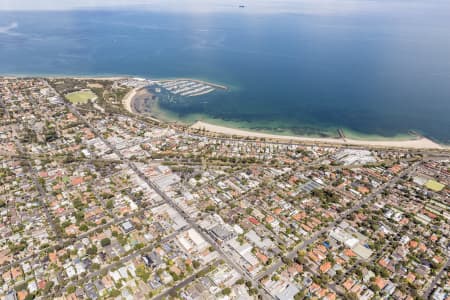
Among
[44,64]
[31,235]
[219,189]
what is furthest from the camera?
[44,64]

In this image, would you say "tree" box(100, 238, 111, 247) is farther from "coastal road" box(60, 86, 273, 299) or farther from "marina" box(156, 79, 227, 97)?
"marina" box(156, 79, 227, 97)

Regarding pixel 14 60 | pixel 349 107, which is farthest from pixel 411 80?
pixel 14 60

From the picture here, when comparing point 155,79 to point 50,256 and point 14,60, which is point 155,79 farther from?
point 50,256

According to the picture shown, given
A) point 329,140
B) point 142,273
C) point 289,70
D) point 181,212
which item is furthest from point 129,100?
point 289,70

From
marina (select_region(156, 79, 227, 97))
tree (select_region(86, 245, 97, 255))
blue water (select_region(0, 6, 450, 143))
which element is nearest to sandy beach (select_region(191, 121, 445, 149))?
blue water (select_region(0, 6, 450, 143))

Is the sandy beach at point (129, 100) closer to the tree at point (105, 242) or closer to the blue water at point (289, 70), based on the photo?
the blue water at point (289, 70)

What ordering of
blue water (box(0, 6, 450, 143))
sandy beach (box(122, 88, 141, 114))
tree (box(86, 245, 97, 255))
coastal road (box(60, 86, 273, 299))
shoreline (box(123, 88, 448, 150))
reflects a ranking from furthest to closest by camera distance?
1. sandy beach (box(122, 88, 141, 114))
2. blue water (box(0, 6, 450, 143))
3. shoreline (box(123, 88, 448, 150))
4. tree (box(86, 245, 97, 255))
5. coastal road (box(60, 86, 273, 299))
